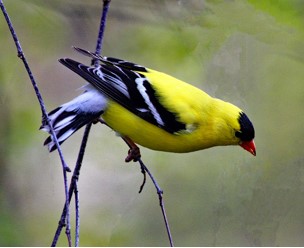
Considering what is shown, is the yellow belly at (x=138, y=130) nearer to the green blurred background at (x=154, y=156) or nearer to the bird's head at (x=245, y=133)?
the bird's head at (x=245, y=133)

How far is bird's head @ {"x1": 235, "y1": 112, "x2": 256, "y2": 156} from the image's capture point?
9.03 ft

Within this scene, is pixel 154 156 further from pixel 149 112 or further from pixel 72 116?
pixel 72 116

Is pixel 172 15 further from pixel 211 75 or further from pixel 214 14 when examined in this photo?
pixel 211 75

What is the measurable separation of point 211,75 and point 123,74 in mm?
693

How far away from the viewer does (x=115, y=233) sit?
3248 mm

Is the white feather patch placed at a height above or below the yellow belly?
above

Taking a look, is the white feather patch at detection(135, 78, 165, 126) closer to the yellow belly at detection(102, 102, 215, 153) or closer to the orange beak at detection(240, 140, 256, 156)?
the yellow belly at detection(102, 102, 215, 153)

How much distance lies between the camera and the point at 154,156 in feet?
11.0

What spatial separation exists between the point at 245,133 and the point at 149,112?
48 cm

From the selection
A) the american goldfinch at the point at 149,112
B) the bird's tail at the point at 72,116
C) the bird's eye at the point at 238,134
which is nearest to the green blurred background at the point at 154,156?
the american goldfinch at the point at 149,112

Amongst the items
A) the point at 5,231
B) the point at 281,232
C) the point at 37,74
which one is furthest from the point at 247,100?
the point at 5,231

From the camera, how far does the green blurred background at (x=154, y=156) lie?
298cm

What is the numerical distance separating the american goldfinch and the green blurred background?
0.87ft

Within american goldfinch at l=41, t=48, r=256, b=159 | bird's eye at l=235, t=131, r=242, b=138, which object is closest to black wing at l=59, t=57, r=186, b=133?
american goldfinch at l=41, t=48, r=256, b=159
